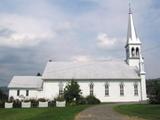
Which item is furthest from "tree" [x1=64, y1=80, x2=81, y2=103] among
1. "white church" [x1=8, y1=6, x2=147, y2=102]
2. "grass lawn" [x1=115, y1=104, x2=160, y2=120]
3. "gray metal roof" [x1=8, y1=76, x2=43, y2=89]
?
"grass lawn" [x1=115, y1=104, x2=160, y2=120]

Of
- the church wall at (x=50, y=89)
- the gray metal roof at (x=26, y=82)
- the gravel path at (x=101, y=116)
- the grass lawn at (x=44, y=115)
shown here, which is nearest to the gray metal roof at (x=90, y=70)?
the church wall at (x=50, y=89)

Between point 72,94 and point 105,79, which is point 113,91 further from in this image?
point 72,94

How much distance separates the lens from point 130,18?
7231 cm

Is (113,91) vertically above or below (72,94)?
above

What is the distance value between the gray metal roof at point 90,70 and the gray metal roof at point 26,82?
5620mm

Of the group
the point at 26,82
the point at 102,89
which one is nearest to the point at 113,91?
the point at 102,89

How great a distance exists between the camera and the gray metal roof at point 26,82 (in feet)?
228

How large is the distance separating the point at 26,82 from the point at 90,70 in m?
16.1

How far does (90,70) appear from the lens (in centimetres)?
6619

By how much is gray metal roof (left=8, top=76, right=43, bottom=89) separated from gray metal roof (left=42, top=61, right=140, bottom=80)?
18.4 ft

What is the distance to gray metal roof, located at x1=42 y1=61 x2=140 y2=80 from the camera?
6381cm

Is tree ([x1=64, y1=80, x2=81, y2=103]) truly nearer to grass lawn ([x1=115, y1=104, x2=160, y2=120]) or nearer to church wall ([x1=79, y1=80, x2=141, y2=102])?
church wall ([x1=79, y1=80, x2=141, y2=102])

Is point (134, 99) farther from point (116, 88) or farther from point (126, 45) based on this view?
point (126, 45)

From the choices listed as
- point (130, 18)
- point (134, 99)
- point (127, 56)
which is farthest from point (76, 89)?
point (130, 18)
